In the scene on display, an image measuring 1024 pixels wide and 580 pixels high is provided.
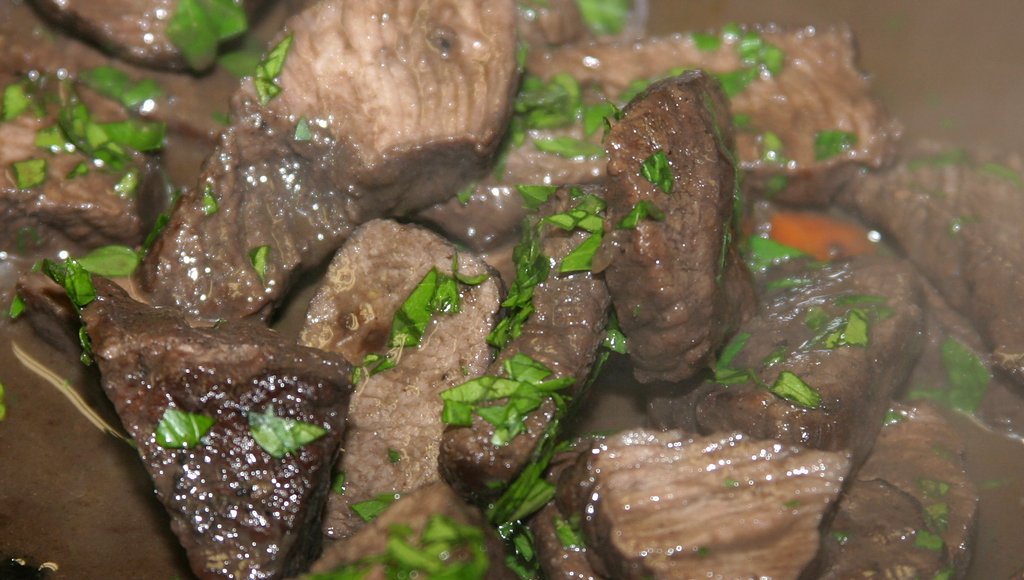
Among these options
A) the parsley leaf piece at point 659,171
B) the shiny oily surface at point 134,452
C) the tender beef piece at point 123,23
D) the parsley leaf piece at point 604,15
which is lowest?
the shiny oily surface at point 134,452

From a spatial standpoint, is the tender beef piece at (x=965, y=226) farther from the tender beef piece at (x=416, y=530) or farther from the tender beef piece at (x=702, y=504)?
the tender beef piece at (x=416, y=530)

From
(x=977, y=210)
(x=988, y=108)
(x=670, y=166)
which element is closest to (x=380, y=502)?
(x=670, y=166)

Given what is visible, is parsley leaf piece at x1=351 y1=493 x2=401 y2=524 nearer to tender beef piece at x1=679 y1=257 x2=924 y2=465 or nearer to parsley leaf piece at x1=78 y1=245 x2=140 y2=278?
tender beef piece at x1=679 y1=257 x2=924 y2=465

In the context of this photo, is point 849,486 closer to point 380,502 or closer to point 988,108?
point 380,502

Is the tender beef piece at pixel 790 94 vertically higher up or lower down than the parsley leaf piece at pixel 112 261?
higher up

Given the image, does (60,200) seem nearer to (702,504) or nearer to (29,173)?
(29,173)

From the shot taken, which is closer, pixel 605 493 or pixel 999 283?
pixel 605 493

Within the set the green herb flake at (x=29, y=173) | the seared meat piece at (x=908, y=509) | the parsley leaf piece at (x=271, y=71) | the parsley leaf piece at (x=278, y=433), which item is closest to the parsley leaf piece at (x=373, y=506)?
the parsley leaf piece at (x=278, y=433)
